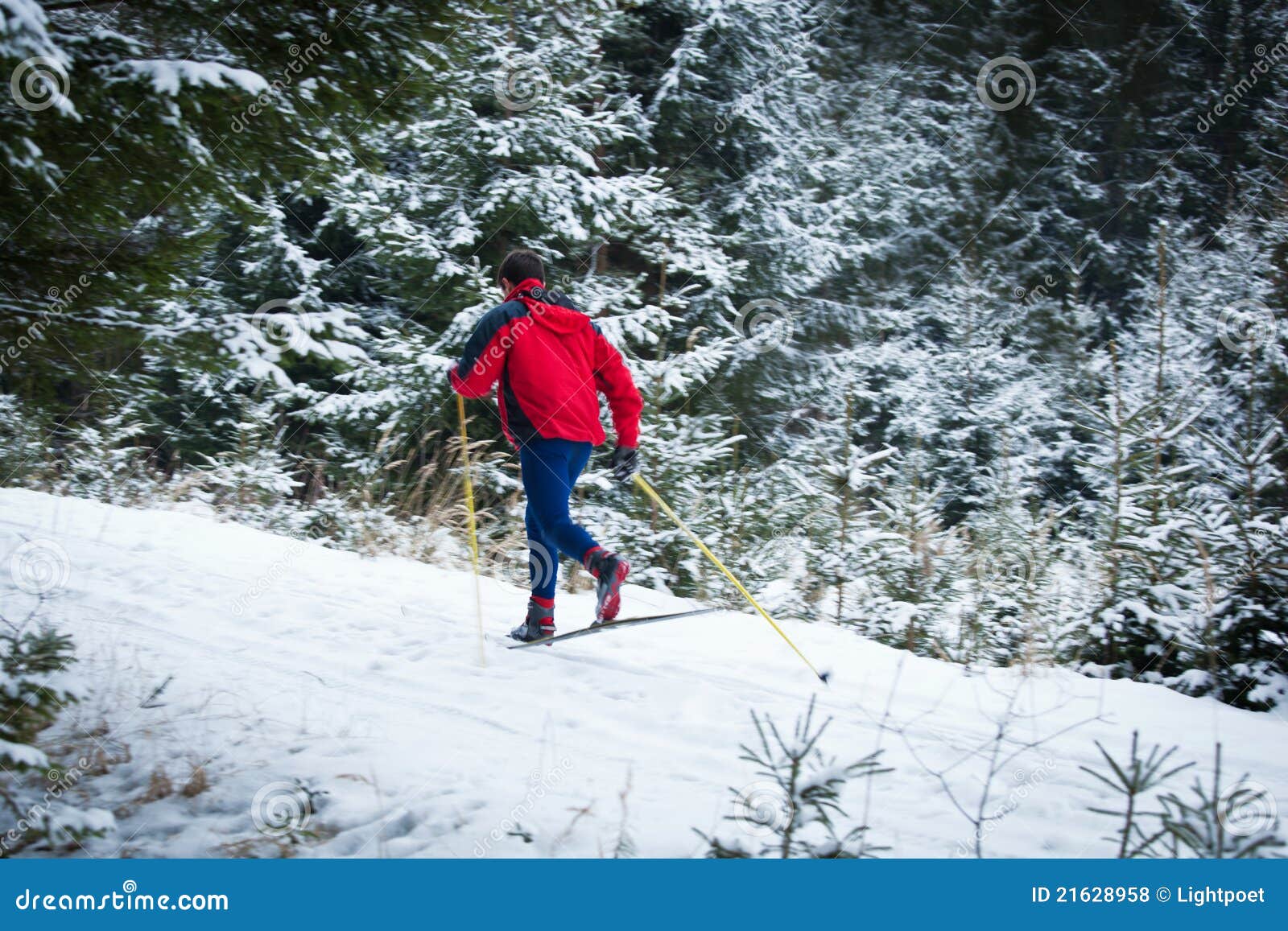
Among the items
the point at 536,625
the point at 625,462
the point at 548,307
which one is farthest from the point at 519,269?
the point at 536,625

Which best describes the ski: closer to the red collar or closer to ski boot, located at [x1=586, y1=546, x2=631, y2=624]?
ski boot, located at [x1=586, y1=546, x2=631, y2=624]

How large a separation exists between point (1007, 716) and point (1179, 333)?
9.27 m

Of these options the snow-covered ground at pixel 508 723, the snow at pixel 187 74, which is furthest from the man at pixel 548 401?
the snow at pixel 187 74

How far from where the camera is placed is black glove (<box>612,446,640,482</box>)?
4.43 metres

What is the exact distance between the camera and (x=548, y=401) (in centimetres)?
426

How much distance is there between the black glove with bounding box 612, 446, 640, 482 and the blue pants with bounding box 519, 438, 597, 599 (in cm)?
18

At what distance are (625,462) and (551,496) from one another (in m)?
0.42

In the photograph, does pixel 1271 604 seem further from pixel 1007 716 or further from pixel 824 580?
pixel 824 580

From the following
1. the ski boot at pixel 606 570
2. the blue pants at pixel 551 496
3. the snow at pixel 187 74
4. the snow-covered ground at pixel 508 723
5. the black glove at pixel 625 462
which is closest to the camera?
the snow-covered ground at pixel 508 723

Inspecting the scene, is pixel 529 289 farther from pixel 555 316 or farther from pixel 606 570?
pixel 606 570

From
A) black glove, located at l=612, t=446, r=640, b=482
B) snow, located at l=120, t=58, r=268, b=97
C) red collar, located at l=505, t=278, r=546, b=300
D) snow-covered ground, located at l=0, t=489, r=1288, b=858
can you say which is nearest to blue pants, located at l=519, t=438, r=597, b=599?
black glove, located at l=612, t=446, r=640, b=482

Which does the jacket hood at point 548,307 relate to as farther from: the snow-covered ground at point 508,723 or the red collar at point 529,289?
the snow-covered ground at point 508,723

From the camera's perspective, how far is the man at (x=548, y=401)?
4211 millimetres

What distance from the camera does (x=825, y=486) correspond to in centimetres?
607
